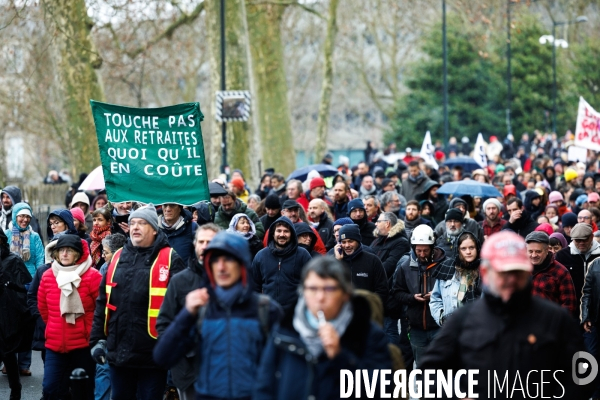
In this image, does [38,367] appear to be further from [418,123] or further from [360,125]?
[360,125]

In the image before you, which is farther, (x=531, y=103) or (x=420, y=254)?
(x=531, y=103)

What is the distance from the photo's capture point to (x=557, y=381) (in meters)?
5.17

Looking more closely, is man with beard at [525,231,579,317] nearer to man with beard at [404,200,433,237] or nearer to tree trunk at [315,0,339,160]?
man with beard at [404,200,433,237]

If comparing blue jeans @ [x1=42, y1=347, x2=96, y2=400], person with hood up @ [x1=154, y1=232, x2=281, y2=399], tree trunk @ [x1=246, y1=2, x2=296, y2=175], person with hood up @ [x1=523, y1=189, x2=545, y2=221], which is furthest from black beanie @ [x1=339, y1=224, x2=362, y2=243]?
tree trunk @ [x1=246, y1=2, x2=296, y2=175]

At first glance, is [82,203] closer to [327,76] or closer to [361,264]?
[361,264]

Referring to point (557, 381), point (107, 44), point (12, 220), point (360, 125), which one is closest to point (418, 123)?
point (107, 44)

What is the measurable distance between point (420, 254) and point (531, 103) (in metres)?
43.7

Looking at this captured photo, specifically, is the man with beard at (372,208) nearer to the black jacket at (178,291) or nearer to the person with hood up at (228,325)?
the black jacket at (178,291)

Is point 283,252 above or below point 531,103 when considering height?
below

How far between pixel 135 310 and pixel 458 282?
8.80ft

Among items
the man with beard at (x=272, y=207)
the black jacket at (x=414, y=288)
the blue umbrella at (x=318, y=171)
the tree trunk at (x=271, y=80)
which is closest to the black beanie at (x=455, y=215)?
the black jacket at (x=414, y=288)

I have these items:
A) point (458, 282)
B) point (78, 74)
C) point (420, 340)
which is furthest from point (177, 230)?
point (78, 74)

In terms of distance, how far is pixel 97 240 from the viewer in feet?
35.2

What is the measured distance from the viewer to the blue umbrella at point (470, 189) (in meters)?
15.5
